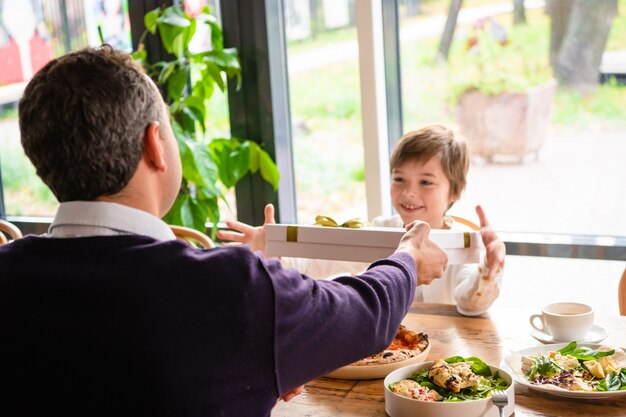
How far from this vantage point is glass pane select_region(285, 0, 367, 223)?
11.4 ft

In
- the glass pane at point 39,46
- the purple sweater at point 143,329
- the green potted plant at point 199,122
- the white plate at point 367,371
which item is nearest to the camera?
the purple sweater at point 143,329

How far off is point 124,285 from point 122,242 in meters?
0.07

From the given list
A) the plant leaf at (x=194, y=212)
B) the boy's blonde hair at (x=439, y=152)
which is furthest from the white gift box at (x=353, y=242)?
the plant leaf at (x=194, y=212)

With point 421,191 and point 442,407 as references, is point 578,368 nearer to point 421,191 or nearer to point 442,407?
point 442,407

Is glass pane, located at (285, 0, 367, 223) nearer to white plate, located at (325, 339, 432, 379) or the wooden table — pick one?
the wooden table

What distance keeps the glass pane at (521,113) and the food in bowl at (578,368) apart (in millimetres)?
1476

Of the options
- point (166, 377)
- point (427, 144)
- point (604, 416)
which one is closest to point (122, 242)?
point (166, 377)

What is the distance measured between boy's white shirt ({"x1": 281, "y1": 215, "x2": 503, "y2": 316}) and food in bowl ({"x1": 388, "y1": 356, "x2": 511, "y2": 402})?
0.54 meters

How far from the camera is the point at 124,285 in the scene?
3.50 ft

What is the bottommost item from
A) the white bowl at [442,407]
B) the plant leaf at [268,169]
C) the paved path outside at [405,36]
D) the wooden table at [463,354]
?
the wooden table at [463,354]

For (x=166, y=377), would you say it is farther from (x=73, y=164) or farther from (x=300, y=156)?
(x=300, y=156)

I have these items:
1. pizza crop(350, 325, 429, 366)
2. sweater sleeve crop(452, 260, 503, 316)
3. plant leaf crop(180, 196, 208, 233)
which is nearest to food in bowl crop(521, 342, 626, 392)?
pizza crop(350, 325, 429, 366)

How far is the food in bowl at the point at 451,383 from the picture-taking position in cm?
152

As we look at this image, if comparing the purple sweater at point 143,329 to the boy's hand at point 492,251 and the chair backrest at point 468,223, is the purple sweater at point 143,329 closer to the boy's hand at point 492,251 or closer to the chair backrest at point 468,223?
the boy's hand at point 492,251
